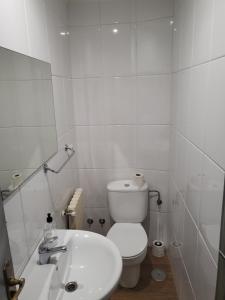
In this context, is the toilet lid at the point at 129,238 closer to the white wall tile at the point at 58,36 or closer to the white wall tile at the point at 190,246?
the white wall tile at the point at 190,246

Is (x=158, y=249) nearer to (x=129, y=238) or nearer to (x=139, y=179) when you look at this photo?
(x=129, y=238)

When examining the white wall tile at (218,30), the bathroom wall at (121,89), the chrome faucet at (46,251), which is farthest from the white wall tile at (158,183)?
the white wall tile at (218,30)

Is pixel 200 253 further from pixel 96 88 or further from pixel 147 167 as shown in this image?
pixel 96 88

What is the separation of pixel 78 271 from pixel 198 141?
95cm

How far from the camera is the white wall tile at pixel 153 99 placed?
2033mm

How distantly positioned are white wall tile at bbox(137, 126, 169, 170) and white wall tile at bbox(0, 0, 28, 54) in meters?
1.26

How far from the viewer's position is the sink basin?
102 cm

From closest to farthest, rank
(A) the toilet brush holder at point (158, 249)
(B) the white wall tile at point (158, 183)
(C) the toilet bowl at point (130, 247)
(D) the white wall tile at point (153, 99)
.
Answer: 1. (C) the toilet bowl at point (130, 247)
2. (D) the white wall tile at point (153, 99)
3. (B) the white wall tile at point (158, 183)
4. (A) the toilet brush holder at point (158, 249)

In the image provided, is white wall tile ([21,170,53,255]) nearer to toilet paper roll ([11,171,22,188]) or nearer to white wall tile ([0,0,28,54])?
toilet paper roll ([11,171,22,188])

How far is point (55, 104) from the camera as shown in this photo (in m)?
1.65

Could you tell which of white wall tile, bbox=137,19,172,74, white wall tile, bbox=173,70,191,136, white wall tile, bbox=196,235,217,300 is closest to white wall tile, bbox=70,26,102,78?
white wall tile, bbox=137,19,172,74

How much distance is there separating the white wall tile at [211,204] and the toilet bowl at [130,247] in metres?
0.77

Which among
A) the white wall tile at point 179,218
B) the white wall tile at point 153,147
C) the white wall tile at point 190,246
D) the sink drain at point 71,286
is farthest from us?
the white wall tile at point 153,147

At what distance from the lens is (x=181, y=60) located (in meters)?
1.64
